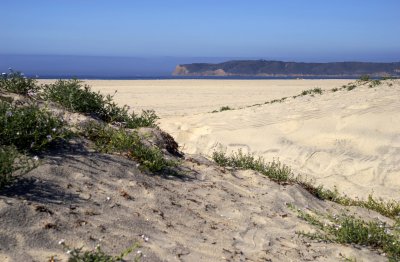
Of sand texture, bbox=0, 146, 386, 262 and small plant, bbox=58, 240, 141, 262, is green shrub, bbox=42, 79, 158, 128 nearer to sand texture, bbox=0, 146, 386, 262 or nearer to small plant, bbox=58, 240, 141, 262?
sand texture, bbox=0, 146, 386, 262

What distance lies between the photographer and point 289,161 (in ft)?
27.9

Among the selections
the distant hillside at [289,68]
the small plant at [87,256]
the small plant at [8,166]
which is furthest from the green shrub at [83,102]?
the distant hillside at [289,68]

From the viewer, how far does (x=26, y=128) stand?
4336mm

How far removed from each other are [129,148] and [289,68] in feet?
196

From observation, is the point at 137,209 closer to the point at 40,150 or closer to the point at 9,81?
the point at 40,150

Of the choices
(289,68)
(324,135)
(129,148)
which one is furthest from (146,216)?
(289,68)

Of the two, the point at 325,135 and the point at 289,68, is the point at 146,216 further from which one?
the point at 289,68

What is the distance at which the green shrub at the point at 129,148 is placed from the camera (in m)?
5.00

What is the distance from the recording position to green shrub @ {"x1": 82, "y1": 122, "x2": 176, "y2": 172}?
16.4 feet

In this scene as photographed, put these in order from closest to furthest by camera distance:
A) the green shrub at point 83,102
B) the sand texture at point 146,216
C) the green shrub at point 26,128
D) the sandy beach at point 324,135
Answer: the sand texture at point 146,216 < the green shrub at point 26,128 < the green shrub at point 83,102 < the sandy beach at point 324,135

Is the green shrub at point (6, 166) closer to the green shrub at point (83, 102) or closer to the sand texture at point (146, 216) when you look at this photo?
the sand texture at point (146, 216)

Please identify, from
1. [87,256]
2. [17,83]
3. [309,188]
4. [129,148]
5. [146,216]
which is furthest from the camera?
[309,188]

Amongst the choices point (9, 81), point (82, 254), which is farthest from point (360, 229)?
point (9, 81)

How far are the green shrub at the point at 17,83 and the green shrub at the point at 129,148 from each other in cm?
102
